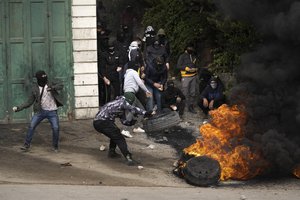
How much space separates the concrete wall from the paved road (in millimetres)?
4964

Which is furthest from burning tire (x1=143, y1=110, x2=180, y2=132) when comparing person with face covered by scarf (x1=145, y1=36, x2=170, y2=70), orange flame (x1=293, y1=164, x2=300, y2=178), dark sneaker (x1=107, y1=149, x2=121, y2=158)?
person with face covered by scarf (x1=145, y1=36, x2=170, y2=70)

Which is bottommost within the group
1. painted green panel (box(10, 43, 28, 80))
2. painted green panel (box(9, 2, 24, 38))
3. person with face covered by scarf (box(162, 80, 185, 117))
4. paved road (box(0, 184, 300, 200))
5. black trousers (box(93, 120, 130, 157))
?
paved road (box(0, 184, 300, 200))

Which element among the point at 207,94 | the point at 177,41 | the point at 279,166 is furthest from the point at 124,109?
the point at 177,41

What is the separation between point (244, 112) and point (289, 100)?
87 centimetres

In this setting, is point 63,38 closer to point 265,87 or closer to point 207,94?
point 207,94

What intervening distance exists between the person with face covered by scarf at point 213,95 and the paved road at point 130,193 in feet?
17.1


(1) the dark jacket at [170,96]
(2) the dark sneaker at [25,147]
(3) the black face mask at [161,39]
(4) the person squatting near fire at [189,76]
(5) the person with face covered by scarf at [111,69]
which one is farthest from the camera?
(3) the black face mask at [161,39]

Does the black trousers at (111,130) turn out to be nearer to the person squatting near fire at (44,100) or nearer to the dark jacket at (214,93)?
the person squatting near fire at (44,100)

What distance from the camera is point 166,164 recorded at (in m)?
12.6

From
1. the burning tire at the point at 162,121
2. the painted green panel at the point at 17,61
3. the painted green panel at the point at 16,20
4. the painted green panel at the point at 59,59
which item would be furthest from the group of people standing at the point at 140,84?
the painted green panel at the point at 16,20

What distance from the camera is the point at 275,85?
1180 centimetres

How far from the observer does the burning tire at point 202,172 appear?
11148 mm

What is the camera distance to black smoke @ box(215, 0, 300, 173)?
1141 cm

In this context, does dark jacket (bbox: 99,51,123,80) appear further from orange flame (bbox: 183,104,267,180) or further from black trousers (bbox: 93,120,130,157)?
orange flame (bbox: 183,104,267,180)
